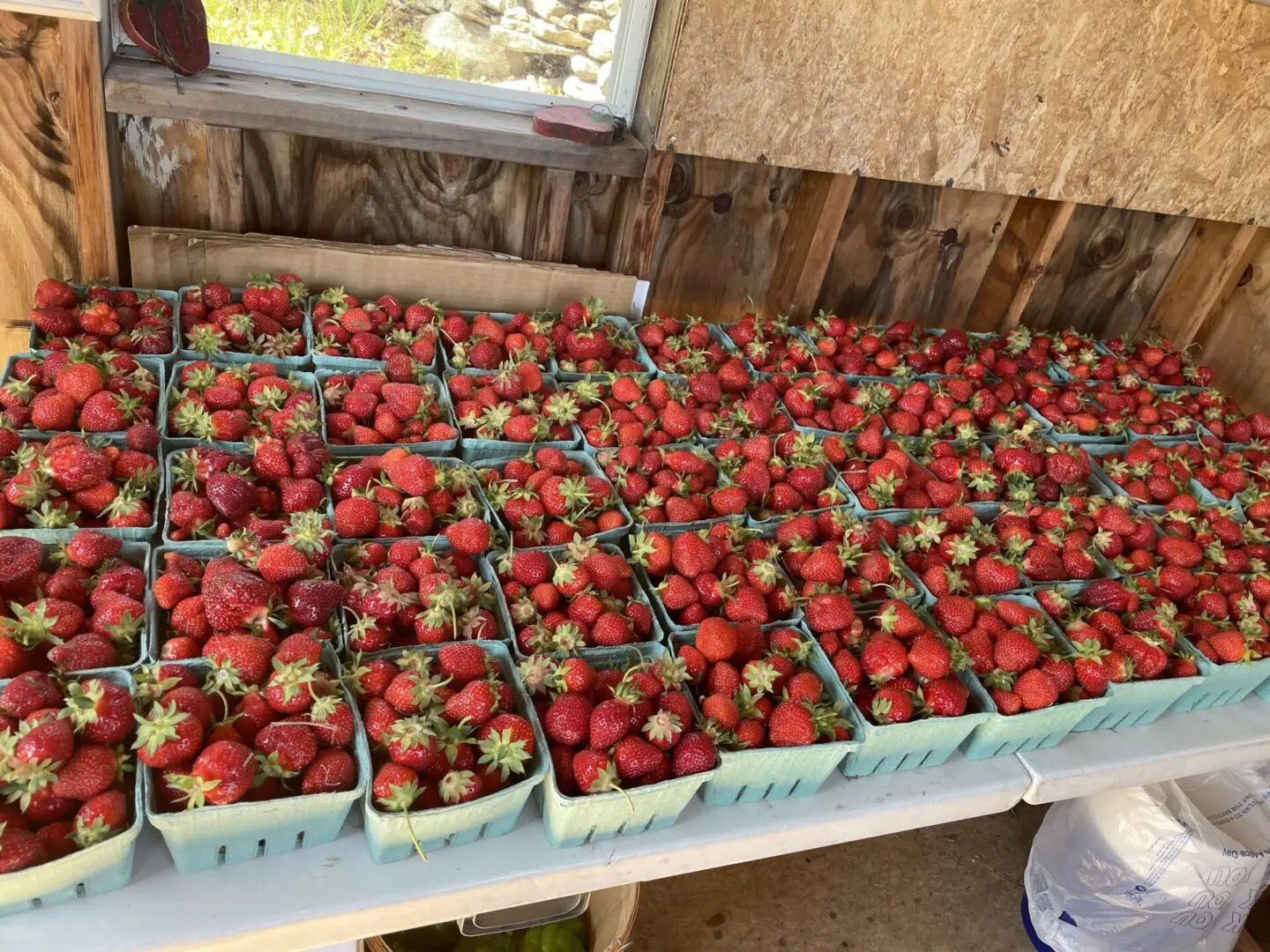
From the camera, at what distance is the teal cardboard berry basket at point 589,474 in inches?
64.8

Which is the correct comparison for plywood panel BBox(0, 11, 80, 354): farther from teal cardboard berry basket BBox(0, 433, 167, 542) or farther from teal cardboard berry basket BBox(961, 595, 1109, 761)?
teal cardboard berry basket BBox(961, 595, 1109, 761)

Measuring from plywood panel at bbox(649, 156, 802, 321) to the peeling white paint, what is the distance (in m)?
1.12

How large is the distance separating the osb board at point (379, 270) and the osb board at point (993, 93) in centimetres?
43

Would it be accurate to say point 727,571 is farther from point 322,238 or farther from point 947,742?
point 322,238

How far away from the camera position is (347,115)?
1897 millimetres

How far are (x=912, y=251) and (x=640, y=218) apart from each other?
924 millimetres

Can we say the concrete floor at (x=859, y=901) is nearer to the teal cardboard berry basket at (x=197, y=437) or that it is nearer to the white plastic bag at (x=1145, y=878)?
the white plastic bag at (x=1145, y=878)

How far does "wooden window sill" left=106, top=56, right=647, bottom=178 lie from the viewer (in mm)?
1794

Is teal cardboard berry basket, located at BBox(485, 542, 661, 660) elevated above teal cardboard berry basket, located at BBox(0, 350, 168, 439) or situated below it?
below

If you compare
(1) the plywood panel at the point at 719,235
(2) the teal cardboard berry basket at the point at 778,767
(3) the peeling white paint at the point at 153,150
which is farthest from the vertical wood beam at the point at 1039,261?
(3) the peeling white paint at the point at 153,150

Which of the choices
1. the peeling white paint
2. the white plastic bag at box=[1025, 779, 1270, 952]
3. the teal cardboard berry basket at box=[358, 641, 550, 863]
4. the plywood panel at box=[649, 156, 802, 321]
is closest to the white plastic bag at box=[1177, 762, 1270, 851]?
the white plastic bag at box=[1025, 779, 1270, 952]

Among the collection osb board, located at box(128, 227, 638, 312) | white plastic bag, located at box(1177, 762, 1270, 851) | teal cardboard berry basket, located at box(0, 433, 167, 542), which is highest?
osb board, located at box(128, 227, 638, 312)

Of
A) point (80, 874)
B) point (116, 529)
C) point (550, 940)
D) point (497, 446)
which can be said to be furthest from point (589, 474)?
point (80, 874)

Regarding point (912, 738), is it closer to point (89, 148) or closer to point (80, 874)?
point (80, 874)
